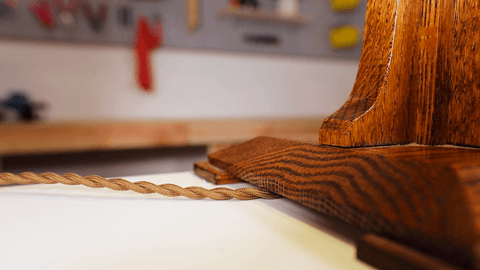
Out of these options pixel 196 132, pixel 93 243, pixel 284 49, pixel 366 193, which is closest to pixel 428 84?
pixel 366 193

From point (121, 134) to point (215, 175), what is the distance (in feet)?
4.20

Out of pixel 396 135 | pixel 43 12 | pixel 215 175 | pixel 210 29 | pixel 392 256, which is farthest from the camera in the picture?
pixel 210 29

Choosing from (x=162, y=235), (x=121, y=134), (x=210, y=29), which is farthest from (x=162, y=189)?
(x=210, y=29)

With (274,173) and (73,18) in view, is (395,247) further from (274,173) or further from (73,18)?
(73,18)

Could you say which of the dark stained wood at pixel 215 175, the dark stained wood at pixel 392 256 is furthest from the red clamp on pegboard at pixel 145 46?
the dark stained wood at pixel 392 256

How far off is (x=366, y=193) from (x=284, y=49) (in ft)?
8.32

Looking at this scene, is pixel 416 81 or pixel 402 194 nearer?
pixel 402 194

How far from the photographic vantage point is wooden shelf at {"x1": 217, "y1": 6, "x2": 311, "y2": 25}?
7.56 feet

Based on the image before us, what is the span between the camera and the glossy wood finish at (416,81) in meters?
0.32

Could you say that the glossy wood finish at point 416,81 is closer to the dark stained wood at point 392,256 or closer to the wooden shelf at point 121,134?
the dark stained wood at point 392,256

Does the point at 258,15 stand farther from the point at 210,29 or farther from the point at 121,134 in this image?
the point at 121,134

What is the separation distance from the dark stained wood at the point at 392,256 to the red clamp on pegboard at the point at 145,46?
213 centimetres

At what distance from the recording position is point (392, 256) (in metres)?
0.18

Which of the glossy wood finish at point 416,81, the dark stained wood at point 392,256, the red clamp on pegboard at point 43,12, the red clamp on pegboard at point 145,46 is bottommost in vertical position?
the dark stained wood at point 392,256
